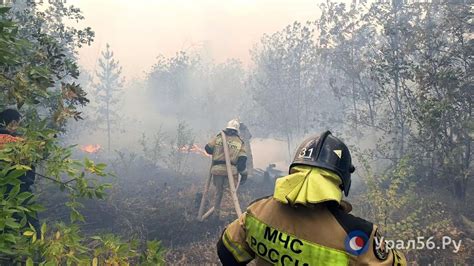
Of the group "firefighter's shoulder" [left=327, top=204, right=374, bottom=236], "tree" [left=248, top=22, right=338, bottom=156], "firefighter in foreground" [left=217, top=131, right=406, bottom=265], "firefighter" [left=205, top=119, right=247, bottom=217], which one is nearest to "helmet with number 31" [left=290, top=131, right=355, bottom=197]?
"firefighter in foreground" [left=217, top=131, right=406, bottom=265]

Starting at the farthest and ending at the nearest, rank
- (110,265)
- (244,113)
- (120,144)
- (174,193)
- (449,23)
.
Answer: (120,144) < (244,113) < (174,193) < (449,23) < (110,265)

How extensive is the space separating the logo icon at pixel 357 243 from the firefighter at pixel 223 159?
256 inches

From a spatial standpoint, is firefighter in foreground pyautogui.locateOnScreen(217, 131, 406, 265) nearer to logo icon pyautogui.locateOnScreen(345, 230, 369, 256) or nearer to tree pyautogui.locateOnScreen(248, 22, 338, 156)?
logo icon pyautogui.locateOnScreen(345, 230, 369, 256)

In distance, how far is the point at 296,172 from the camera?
6.36 feet

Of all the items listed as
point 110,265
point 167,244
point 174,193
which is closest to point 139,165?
point 174,193

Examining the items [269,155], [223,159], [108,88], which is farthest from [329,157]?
[108,88]

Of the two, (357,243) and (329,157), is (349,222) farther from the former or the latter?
(329,157)

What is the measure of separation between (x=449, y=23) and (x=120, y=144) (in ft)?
98.5

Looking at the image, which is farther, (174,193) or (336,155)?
(174,193)

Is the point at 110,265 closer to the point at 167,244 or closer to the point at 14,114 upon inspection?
the point at 14,114

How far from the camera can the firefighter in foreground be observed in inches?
65.6

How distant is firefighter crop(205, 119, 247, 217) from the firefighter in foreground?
6.18 m

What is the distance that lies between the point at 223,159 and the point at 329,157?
6.62m

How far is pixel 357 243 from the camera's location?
165 centimetres
